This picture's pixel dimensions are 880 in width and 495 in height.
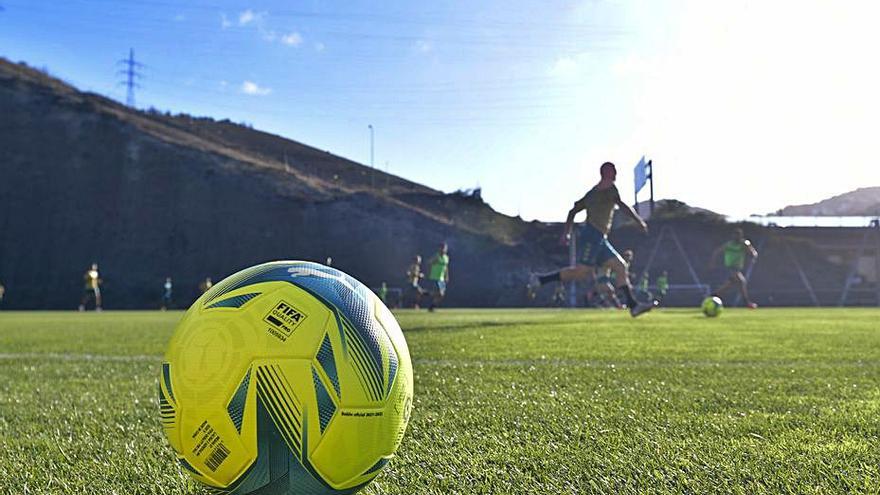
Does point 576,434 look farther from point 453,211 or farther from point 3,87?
point 3,87

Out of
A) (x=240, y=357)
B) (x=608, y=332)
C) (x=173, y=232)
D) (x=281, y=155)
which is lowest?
(x=608, y=332)

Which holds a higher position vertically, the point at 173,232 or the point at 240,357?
the point at 173,232

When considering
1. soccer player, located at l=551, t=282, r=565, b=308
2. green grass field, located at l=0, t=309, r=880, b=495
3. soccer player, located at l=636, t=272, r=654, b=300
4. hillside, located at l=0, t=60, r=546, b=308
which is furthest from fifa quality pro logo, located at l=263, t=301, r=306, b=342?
hillside, located at l=0, t=60, r=546, b=308

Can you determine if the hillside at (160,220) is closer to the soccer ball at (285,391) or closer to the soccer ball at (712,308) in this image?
the soccer ball at (712,308)

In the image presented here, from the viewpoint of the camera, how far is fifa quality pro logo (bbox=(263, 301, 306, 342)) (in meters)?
1.63

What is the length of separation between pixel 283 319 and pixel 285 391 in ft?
0.65

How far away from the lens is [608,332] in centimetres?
783

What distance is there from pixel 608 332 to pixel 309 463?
6773 mm

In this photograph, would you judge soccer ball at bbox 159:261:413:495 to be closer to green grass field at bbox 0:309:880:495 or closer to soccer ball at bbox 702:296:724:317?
green grass field at bbox 0:309:880:495

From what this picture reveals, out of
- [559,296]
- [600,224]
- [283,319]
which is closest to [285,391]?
[283,319]

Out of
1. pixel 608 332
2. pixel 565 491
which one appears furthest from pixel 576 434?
pixel 608 332

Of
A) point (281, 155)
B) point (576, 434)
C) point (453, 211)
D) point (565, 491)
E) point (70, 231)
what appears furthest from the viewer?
point (281, 155)

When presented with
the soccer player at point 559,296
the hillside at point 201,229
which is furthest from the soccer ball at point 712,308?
the hillside at point 201,229

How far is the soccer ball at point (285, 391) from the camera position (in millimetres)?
1546
